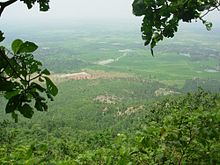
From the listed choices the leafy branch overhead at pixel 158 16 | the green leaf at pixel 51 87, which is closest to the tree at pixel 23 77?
the green leaf at pixel 51 87

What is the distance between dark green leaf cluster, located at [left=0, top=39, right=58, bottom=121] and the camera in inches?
31.6

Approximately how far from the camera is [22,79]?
2.69 feet

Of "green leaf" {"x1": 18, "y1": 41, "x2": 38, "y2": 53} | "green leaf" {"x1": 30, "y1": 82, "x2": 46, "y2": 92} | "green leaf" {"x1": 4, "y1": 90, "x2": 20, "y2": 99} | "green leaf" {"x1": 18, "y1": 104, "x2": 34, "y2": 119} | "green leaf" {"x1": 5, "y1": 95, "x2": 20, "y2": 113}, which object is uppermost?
A: "green leaf" {"x1": 18, "y1": 41, "x2": 38, "y2": 53}

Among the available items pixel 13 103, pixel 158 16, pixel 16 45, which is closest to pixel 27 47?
pixel 16 45

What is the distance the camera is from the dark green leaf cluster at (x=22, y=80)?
0.80 metres

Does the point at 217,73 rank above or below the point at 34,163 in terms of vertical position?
below

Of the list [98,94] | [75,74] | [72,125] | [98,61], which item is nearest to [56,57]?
[98,61]

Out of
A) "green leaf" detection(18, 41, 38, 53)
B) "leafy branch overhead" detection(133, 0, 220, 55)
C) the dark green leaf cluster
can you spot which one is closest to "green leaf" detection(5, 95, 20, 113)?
the dark green leaf cluster

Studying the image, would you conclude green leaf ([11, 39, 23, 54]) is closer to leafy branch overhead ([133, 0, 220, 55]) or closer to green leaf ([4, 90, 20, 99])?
green leaf ([4, 90, 20, 99])

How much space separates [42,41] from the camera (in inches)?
4296

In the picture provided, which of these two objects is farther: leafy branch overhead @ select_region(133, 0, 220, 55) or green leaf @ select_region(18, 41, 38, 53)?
leafy branch overhead @ select_region(133, 0, 220, 55)

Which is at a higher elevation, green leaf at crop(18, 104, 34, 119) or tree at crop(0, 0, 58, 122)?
tree at crop(0, 0, 58, 122)

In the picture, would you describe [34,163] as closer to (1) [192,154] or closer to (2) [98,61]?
(1) [192,154]

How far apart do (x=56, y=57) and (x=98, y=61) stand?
10.3 m
